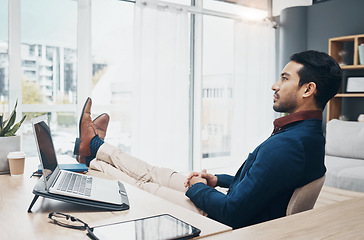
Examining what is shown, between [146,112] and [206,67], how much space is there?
117 centimetres

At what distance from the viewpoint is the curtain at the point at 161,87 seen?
3.75 meters

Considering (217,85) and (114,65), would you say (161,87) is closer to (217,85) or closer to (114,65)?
(114,65)

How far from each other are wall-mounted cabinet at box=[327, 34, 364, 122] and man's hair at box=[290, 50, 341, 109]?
2.95m

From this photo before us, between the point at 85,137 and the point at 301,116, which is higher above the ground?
the point at 301,116

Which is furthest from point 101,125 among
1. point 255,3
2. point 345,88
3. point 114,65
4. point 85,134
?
point 255,3

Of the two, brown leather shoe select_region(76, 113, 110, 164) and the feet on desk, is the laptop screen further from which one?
brown leather shoe select_region(76, 113, 110, 164)

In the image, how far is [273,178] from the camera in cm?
132

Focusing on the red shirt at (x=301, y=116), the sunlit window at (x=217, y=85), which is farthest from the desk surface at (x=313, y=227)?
the sunlit window at (x=217, y=85)

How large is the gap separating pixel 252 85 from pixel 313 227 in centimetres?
404

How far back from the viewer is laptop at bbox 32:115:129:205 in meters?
1.10

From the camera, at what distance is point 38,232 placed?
0.90 m

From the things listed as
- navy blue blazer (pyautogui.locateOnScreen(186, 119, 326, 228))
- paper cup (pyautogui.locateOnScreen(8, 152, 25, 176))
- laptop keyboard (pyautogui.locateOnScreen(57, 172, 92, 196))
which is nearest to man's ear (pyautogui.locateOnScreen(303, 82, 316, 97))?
navy blue blazer (pyautogui.locateOnScreen(186, 119, 326, 228))

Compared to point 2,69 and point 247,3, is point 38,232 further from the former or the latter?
point 247,3

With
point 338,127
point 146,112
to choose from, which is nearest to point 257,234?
point 146,112
